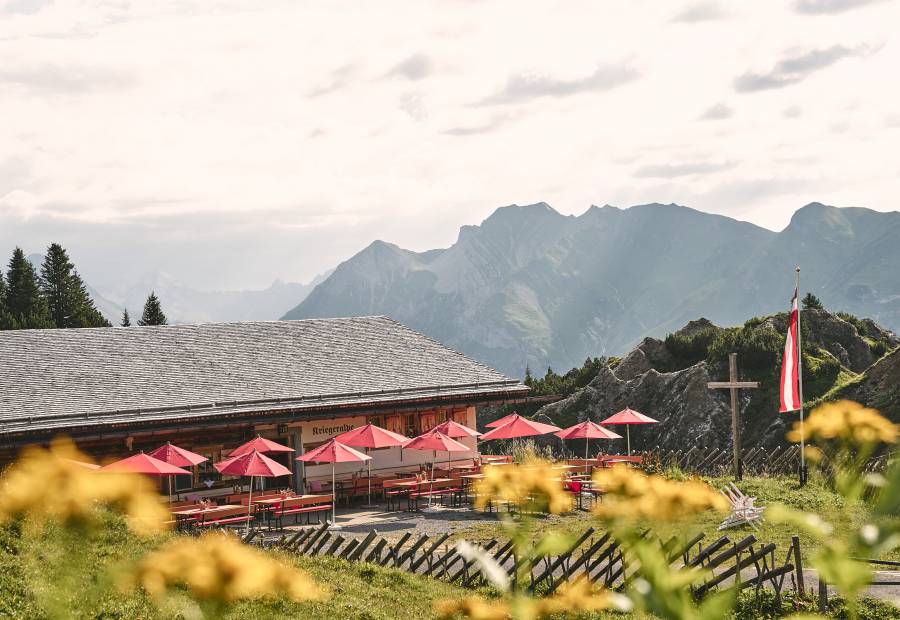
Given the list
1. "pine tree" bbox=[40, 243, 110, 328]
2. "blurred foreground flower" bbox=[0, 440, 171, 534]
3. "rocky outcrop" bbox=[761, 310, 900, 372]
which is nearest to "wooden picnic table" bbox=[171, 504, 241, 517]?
"blurred foreground flower" bbox=[0, 440, 171, 534]

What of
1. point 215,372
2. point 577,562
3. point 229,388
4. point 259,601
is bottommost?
point 577,562

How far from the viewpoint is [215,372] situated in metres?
31.2

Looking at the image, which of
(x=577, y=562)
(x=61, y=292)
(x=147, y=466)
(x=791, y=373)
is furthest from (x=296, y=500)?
(x=61, y=292)

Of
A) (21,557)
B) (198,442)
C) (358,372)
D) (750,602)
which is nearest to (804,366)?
(358,372)

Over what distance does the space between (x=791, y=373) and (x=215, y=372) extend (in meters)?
17.4

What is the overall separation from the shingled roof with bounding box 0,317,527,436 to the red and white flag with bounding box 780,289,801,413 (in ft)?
34.9

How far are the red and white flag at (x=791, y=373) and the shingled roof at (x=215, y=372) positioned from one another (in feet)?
34.9

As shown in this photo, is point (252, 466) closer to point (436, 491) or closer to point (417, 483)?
point (417, 483)

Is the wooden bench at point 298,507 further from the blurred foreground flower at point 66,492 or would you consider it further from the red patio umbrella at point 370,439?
the blurred foreground flower at point 66,492

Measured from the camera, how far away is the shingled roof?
2709cm

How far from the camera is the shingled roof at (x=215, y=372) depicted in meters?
27.1

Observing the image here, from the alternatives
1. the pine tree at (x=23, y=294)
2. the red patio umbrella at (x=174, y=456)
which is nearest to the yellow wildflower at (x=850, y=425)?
the red patio umbrella at (x=174, y=456)

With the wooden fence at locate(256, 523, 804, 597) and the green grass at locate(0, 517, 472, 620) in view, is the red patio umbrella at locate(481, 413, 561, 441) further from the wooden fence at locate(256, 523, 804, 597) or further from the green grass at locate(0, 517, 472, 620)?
the green grass at locate(0, 517, 472, 620)

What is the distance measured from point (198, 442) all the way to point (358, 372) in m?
6.95
